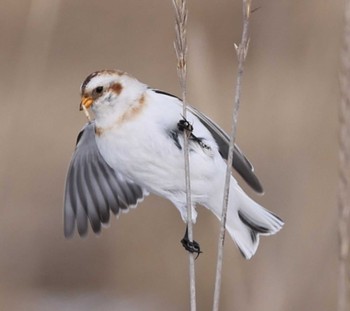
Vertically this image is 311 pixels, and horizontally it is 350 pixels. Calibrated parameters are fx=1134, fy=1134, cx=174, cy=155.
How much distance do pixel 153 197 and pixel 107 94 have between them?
1629mm

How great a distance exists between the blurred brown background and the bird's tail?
66 mm

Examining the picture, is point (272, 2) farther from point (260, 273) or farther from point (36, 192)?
point (36, 192)

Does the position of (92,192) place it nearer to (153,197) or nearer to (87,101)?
(87,101)

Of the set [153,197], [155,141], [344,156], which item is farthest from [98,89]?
[153,197]

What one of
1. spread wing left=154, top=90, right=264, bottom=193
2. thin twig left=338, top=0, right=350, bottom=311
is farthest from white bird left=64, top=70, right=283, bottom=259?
thin twig left=338, top=0, right=350, bottom=311

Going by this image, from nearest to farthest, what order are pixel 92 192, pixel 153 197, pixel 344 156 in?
pixel 344 156
pixel 92 192
pixel 153 197

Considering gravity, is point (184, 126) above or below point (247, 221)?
above

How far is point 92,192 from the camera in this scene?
8.63 feet

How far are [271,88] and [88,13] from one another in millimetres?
1726

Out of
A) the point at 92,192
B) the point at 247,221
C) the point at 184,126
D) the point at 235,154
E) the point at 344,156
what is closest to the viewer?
the point at 344,156

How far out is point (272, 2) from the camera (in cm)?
320

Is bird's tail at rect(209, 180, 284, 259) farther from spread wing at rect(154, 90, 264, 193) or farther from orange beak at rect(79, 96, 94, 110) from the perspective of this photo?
orange beak at rect(79, 96, 94, 110)

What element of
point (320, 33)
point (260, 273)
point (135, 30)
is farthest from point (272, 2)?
point (135, 30)

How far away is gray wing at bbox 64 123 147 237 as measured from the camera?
2.56m
